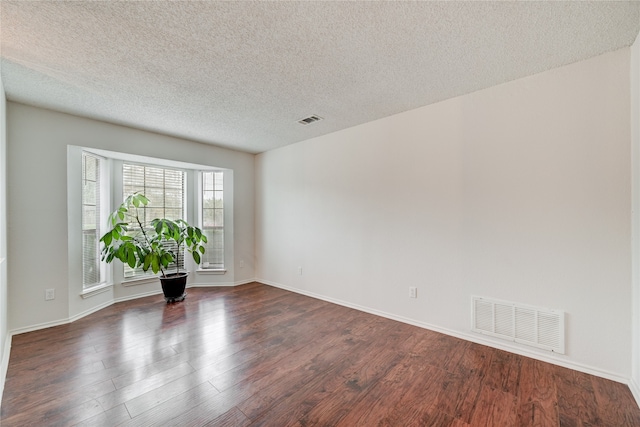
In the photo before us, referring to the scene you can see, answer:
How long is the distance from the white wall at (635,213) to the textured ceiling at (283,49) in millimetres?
261

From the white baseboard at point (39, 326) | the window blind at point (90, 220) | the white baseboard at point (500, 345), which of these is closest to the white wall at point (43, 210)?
the white baseboard at point (39, 326)

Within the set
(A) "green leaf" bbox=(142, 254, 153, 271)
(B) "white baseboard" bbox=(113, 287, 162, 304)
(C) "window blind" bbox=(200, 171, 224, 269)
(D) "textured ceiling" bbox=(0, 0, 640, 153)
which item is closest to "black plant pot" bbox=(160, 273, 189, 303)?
(A) "green leaf" bbox=(142, 254, 153, 271)

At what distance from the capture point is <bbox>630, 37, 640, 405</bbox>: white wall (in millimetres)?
1773

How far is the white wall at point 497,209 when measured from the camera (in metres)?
1.99

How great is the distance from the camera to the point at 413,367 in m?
2.17

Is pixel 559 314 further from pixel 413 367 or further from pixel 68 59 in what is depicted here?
pixel 68 59

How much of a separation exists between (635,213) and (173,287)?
16.2 ft

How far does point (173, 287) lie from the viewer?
3826 millimetres

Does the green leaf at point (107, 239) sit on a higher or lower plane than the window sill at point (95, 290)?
higher

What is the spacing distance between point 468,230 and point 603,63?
1.61 m

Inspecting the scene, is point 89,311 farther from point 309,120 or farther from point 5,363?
point 309,120

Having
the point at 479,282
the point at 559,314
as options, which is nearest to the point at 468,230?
the point at 479,282

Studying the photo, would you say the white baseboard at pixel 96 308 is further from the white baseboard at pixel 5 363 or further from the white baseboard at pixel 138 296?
the white baseboard at pixel 5 363

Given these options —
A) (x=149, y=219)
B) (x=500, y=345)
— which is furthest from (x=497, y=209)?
(x=149, y=219)
